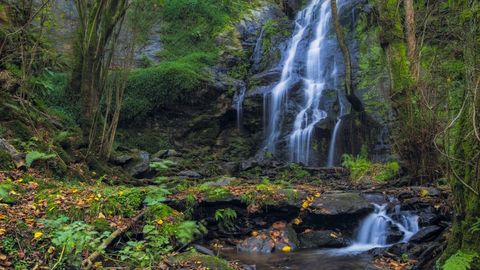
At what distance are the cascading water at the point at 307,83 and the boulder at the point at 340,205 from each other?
6604mm

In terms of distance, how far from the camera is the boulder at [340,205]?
7.61 m

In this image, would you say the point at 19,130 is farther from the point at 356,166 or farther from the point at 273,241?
the point at 356,166

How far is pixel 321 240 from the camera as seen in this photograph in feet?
24.0

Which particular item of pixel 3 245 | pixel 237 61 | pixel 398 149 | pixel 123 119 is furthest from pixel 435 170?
pixel 237 61

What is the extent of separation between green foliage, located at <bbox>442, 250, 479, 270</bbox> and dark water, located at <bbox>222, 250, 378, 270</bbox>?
5.73 ft

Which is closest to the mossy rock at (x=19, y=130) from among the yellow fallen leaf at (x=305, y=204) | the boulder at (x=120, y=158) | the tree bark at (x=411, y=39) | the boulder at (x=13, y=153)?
the boulder at (x=13, y=153)

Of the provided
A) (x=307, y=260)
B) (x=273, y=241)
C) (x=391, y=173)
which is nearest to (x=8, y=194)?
(x=273, y=241)

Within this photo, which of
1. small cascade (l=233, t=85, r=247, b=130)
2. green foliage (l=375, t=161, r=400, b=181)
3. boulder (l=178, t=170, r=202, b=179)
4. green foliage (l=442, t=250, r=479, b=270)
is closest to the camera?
green foliage (l=442, t=250, r=479, b=270)

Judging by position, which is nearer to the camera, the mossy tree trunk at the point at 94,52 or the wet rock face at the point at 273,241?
the wet rock face at the point at 273,241

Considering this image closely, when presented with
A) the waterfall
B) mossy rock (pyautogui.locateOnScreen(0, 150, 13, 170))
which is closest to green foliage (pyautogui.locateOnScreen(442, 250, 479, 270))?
mossy rock (pyautogui.locateOnScreen(0, 150, 13, 170))

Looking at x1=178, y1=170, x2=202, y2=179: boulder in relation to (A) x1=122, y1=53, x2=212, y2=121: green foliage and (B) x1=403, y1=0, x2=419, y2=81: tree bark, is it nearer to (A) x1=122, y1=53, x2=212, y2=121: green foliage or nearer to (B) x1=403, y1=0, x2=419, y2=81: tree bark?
(A) x1=122, y1=53, x2=212, y2=121: green foliage

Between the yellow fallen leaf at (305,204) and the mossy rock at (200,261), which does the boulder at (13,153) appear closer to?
the mossy rock at (200,261)

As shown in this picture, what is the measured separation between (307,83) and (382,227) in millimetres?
9921

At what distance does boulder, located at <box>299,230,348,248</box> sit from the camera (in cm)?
725
